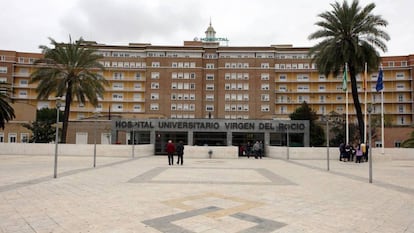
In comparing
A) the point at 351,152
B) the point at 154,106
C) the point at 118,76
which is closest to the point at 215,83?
the point at 154,106

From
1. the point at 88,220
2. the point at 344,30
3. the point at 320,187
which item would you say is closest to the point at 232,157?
the point at 344,30

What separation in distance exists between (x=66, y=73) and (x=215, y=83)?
4600 centimetres

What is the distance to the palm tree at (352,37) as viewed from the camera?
85.9 ft

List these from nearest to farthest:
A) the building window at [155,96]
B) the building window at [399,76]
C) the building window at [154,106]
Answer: the building window at [399,76] < the building window at [154,106] < the building window at [155,96]

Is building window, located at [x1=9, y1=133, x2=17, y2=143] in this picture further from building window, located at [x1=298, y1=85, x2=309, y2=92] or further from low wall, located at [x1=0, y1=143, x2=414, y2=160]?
building window, located at [x1=298, y1=85, x2=309, y2=92]

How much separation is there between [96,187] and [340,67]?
82.1 ft

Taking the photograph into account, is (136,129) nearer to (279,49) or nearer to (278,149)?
(278,149)

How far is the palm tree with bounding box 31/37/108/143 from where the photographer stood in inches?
1190

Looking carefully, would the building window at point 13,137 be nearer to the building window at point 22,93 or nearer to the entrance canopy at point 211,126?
the entrance canopy at point 211,126

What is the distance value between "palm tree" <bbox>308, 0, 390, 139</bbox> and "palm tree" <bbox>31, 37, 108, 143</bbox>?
2298 centimetres

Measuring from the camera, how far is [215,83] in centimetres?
7362

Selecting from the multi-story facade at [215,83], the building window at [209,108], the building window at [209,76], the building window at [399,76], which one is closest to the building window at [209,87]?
the multi-story facade at [215,83]

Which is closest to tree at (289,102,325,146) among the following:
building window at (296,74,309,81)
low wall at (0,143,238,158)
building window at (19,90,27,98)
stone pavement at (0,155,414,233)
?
building window at (296,74,309,81)

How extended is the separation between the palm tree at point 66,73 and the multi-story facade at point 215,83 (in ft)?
128
